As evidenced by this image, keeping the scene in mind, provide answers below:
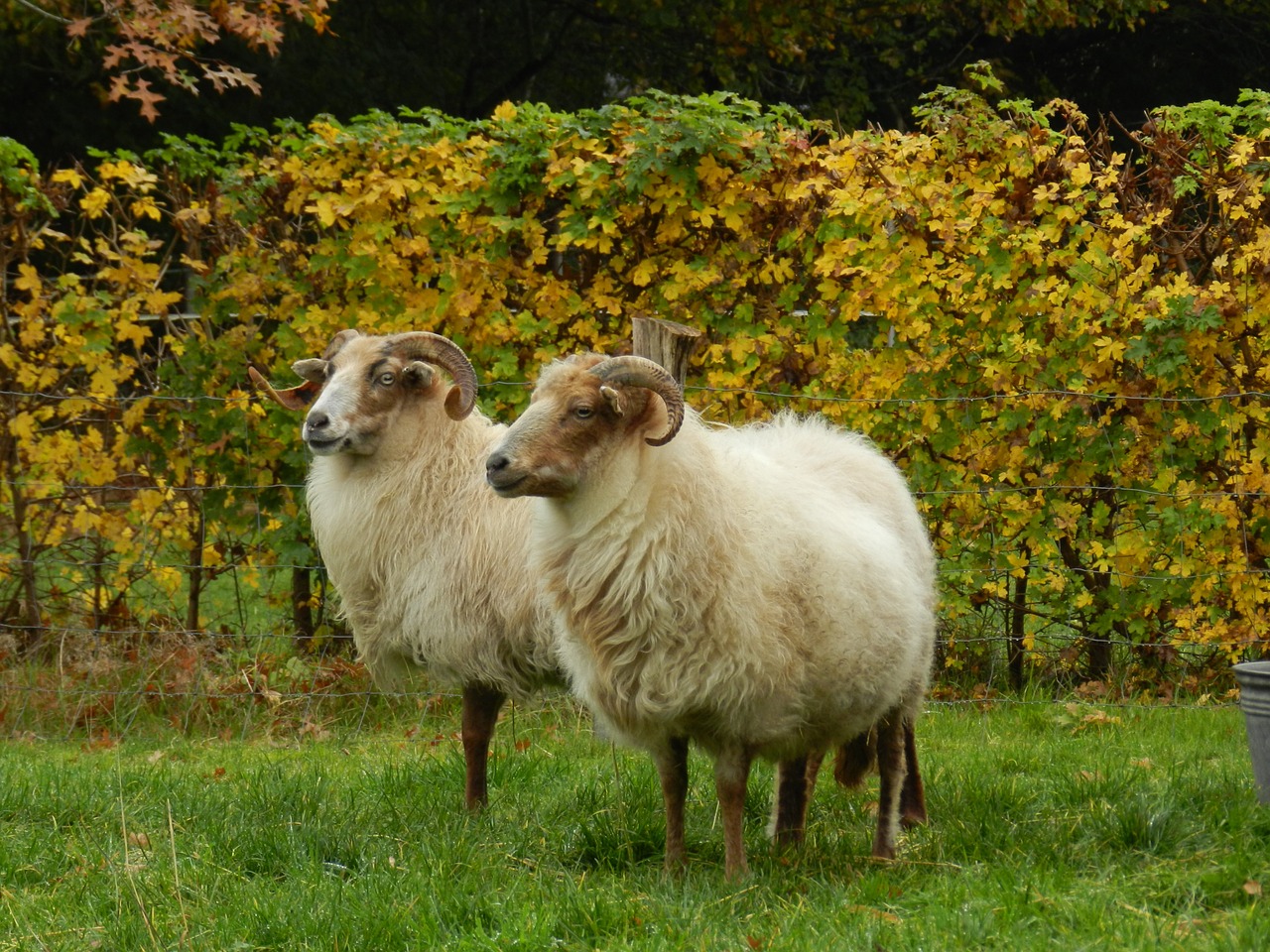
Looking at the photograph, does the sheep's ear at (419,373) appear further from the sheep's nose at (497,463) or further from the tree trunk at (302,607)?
the tree trunk at (302,607)

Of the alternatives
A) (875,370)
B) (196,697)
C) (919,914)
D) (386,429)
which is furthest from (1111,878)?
(196,697)

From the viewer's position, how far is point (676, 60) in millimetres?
16531

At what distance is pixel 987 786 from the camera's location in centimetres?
502

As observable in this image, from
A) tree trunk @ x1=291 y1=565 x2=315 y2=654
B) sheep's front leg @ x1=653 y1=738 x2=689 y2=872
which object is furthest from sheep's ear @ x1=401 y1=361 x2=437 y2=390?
tree trunk @ x1=291 y1=565 x2=315 y2=654

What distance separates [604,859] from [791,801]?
654mm

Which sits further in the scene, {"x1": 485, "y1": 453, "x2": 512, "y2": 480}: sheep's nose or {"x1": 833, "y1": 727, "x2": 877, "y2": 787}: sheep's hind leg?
{"x1": 833, "y1": 727, "x2": 877, "y2": 787}: sheep's hind leg

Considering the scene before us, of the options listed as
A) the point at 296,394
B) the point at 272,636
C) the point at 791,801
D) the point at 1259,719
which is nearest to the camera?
the point at 1259,719

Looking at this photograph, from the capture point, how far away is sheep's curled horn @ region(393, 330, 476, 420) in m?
5.48

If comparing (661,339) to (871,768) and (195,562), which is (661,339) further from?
(195,562)

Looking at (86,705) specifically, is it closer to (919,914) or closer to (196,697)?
(196,697)

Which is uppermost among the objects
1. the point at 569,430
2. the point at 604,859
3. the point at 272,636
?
the point at 569,430

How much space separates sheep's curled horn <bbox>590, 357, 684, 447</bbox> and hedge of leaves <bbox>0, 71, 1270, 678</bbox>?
263 centimetres

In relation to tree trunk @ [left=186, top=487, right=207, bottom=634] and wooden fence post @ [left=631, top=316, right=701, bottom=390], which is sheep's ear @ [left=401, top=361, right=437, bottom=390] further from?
tree trunk @ [left=186, top=487, right=207, bottom=634]

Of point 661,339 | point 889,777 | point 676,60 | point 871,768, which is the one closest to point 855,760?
point 871,768
